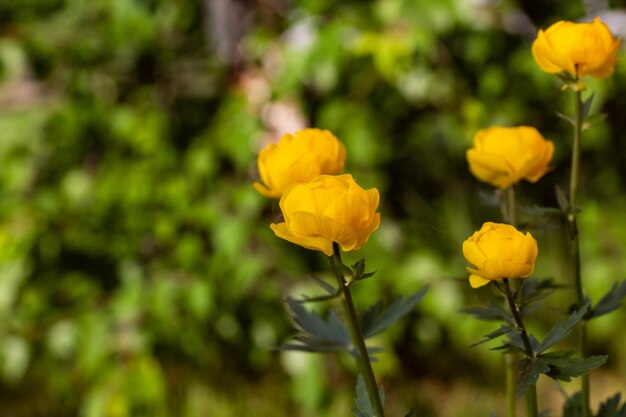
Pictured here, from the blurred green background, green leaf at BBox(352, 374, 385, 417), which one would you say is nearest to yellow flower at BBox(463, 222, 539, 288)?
green leaf at BBox(352, 374, 385, 417)

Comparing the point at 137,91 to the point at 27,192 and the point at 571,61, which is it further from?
the point at 571,61

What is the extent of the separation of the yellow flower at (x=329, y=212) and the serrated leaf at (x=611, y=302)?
0.82 ft

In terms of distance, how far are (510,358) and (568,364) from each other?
15 centimetres

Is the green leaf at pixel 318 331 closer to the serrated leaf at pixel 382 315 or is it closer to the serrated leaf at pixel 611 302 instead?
the serrated leaf at pixel 382 315

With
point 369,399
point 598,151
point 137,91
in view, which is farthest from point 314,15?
point 369,399

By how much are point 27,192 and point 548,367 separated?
1606 mm

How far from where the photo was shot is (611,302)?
66 cm

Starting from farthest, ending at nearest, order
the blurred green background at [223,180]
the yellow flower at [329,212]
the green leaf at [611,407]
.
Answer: the blurred green background at [223,180]
the green leaf at [611,407]
the yellow flower at [329,212]

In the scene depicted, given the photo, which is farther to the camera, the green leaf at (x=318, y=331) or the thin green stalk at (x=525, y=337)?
the green leaf at (x=318, y=331)

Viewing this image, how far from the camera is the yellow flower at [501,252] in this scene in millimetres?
516

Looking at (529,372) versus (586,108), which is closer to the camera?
(529,372)

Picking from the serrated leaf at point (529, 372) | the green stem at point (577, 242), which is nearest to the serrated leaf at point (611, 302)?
the green stem at point (577, 242)

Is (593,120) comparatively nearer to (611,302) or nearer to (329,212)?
(611,302)

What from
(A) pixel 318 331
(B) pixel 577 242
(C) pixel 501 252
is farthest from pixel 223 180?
(C) pixel 501 252
